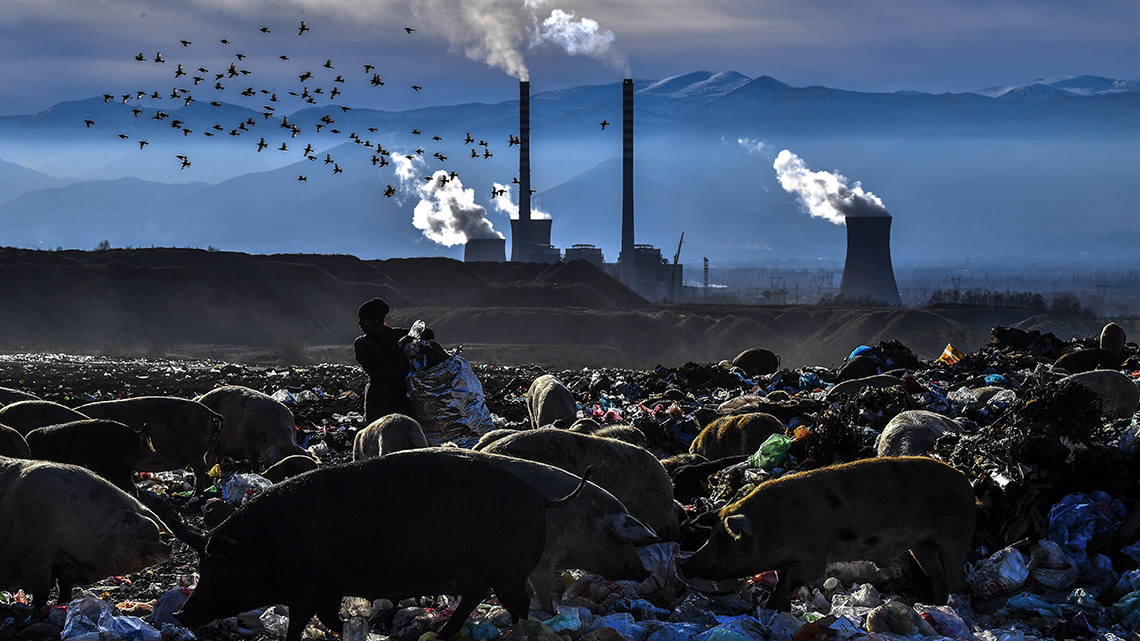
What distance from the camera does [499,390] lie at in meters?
17.8

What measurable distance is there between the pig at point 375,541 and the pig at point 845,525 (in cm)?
109

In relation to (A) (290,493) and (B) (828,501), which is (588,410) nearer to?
(B) (828,501)

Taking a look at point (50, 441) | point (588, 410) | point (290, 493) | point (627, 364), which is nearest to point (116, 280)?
point (627, 364)

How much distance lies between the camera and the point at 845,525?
6023mm

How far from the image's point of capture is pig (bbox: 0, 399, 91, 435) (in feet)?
30.9

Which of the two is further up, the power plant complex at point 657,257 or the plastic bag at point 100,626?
the power plant complex at point 657,257

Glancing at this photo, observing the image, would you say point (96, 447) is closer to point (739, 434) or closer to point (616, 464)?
point (616, 464)

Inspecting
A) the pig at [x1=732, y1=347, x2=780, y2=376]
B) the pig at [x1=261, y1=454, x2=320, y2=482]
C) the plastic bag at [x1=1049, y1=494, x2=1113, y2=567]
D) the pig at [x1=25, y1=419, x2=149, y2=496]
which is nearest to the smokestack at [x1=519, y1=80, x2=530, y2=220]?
the pig at [x1=732, y1=347, x2=780, y2=376]

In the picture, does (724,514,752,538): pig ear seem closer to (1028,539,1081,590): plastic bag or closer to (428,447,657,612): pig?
(428,447,657,612): pig

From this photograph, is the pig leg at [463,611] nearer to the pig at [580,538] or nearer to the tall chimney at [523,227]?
the pig at [580,538]

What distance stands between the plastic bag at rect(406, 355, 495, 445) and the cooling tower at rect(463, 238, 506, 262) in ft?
258

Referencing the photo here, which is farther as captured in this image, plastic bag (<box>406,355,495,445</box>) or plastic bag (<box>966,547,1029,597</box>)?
plastic bag (<box>406,355,495,445</box>)

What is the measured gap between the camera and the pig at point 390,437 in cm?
849

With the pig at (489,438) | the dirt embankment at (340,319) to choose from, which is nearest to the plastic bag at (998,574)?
the pig at (489,438)
